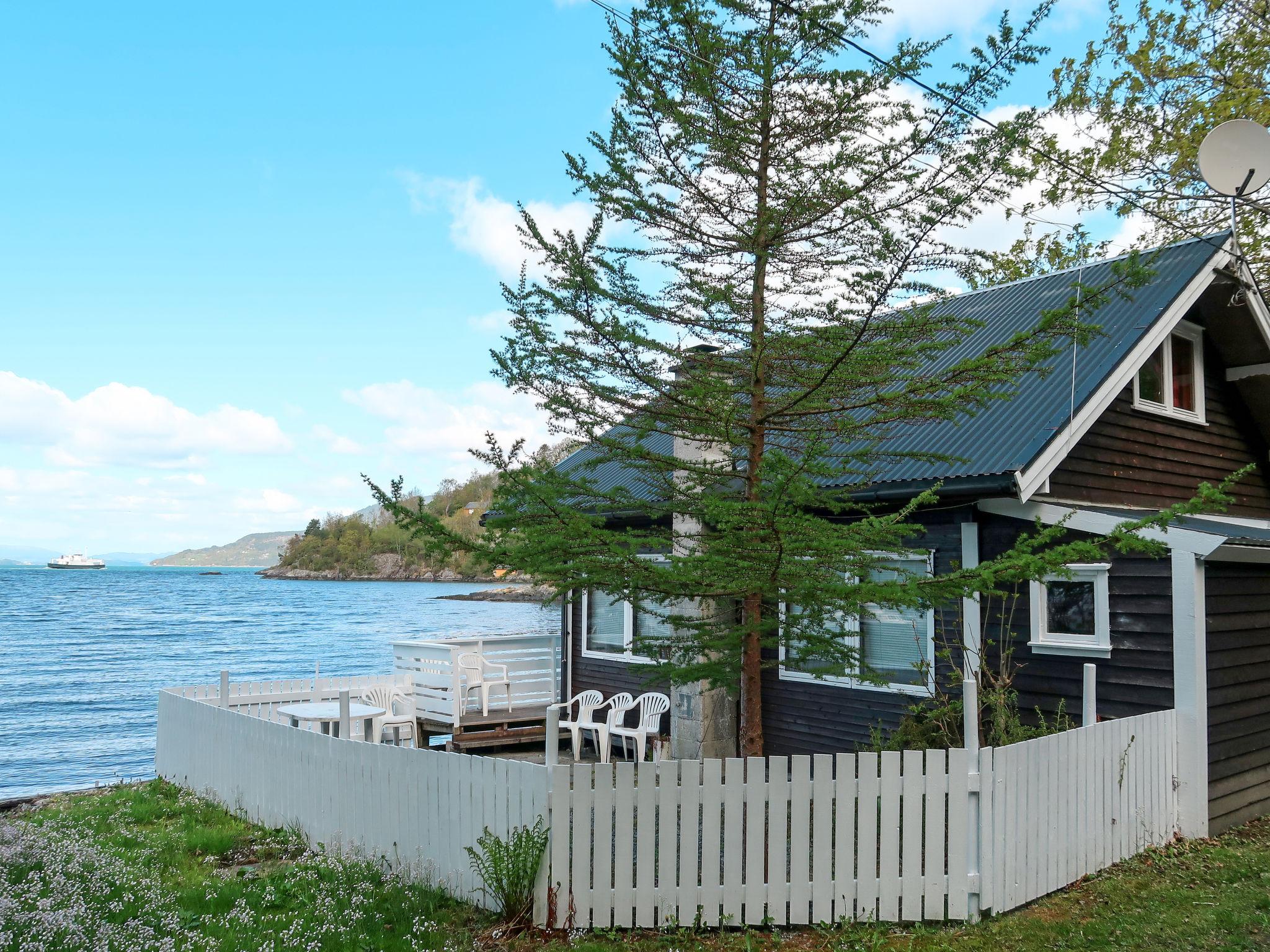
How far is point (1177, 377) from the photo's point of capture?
11.1 metres

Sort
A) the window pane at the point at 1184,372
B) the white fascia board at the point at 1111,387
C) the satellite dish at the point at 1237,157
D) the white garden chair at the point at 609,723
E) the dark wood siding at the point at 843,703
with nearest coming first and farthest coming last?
the white fascia board at the point at 1111,387 < the satellite dish at the point at 1237,157 < the dark wood siding at the point at 843,703 < the window pane at the point at 1184,372 < the white garden chair at the point at 609,723

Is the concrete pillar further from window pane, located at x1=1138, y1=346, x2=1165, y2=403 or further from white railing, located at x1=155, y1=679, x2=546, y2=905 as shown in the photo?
window pane, located at x1=1138, y1=346, x2=1165, y2=403

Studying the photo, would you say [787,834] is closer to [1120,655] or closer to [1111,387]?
[1120,655]

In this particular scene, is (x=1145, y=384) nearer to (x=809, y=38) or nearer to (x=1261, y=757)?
(x=1261, y=757)

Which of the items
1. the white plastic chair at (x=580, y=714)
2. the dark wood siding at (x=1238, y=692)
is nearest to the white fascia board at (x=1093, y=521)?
the dark wood siding at (x=1238, y=692)

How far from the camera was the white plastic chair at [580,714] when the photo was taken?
463 inches

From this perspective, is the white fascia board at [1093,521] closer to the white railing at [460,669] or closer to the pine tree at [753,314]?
the pine tree at [753,314]

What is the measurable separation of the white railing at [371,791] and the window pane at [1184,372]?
9486mm

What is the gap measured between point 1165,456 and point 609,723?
7417 millimetres

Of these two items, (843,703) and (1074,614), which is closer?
(1074,614)

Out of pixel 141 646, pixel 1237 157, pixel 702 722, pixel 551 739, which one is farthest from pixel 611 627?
pixel 141 646

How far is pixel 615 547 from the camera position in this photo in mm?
5664

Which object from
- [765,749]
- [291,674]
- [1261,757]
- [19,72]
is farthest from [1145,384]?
[291,674]

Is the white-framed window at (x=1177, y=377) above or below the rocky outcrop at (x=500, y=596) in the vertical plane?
above
